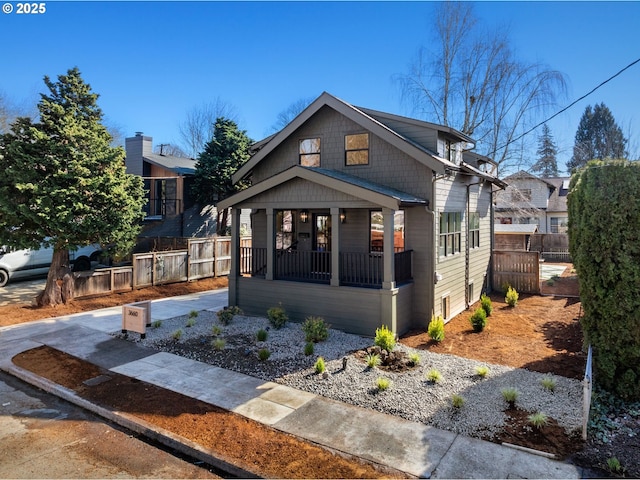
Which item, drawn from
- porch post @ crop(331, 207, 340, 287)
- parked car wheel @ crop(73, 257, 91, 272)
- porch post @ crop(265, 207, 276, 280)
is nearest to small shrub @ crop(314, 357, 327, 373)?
porch post @ crop(331, 207, 340, 287)

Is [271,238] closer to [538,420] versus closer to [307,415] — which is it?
[307,415]

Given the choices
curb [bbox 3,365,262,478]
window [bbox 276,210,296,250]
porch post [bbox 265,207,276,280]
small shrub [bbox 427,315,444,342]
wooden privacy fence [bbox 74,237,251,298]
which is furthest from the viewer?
wooden privacy fence [bbox 74,237,251,298]

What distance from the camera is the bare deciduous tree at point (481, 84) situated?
870 inches

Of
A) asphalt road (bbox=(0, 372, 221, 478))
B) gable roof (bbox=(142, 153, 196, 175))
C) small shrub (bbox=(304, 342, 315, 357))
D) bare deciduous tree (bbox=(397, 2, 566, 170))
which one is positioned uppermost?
bare deciduous tree (bbox=(397, 2, 566, 170))

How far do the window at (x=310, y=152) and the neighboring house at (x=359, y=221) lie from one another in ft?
0.11

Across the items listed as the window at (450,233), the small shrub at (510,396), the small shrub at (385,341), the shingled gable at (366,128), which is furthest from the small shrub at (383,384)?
the shingled gable at (366,128)

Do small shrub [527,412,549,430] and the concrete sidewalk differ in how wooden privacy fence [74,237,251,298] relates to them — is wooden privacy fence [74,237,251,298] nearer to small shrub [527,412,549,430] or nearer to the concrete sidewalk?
the concrete sidewalk

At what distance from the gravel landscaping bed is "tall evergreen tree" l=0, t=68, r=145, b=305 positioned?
4.30 m

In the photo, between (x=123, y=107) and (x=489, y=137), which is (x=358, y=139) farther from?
(x=123, y=107)

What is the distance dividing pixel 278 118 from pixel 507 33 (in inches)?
922

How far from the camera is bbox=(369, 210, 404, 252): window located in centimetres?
1148

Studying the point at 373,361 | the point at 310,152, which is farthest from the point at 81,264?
the point at 373,361

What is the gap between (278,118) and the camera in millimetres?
40219

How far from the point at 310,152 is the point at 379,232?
3.44m
